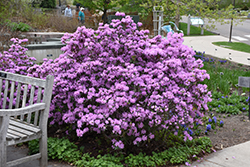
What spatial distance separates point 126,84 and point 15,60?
88.8 inches

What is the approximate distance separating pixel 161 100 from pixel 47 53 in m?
4.73

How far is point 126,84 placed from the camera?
3.27 meters

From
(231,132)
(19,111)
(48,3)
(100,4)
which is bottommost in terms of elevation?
(231,132)

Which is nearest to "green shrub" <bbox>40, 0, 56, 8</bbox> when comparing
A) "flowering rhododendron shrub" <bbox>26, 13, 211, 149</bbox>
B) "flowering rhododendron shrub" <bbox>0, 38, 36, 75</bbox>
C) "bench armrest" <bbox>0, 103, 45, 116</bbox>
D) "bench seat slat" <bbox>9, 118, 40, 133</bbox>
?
"flowering rhododendron shrub" <bbox>0, 38, 36, 75</bbox>

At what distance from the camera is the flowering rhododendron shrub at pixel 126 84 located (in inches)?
121

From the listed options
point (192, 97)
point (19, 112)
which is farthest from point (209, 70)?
point (19, 112)

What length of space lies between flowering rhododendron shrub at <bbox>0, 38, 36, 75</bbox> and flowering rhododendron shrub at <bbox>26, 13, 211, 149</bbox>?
0.60 m

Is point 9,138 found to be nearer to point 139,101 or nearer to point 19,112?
point 19,112

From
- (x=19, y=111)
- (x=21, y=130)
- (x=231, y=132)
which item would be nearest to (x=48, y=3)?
(x=231, y=132)

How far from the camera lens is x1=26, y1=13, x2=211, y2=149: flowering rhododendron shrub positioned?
3078 mm

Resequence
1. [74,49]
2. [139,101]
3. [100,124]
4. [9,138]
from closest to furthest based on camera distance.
Result: [9,138], [100,124], [139,101], [74,49]

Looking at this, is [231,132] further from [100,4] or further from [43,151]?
[100,4]

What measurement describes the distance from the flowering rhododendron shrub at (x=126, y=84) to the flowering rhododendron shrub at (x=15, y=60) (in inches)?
23.8

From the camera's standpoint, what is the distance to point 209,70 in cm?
714
